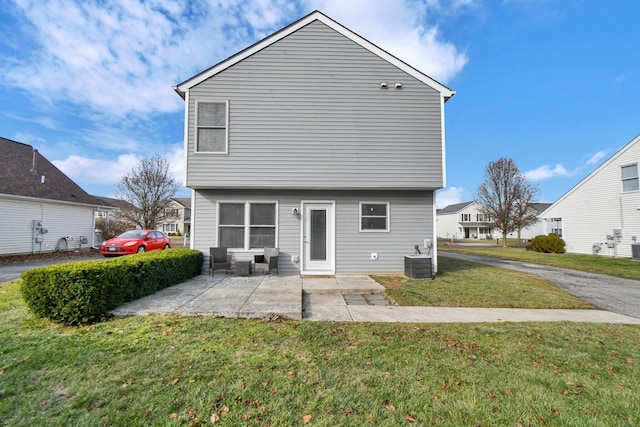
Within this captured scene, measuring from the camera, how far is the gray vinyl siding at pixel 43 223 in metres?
13.1

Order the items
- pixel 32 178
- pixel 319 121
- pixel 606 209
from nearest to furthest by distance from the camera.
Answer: pixel 319 121, pixel 32 178, pixel 606 209

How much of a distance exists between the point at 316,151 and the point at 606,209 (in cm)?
2077

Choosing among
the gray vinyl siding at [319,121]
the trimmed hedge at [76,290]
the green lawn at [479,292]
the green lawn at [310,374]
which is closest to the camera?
the green lawn at [310,374]

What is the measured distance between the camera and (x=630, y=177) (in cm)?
1596

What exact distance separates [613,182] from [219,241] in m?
23.6

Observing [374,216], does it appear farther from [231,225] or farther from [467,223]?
[467,223]

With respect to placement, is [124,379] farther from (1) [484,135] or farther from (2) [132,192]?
(2) [132,192]

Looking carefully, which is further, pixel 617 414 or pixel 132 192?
pixel 132 192

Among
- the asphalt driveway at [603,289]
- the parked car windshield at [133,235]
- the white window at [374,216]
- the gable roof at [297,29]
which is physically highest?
the gable roof at [297,29]

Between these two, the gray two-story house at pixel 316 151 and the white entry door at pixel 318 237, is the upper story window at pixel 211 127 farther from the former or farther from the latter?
the white entry door at pixel 318 237

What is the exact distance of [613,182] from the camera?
16.9 meters

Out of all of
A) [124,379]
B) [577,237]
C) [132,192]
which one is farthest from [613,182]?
[132,192]

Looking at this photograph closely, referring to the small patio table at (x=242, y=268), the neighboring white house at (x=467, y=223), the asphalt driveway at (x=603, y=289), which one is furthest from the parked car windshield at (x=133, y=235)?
the neighboring white house at (x=467, y=223)

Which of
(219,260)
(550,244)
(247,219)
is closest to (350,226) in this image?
(247,219)
